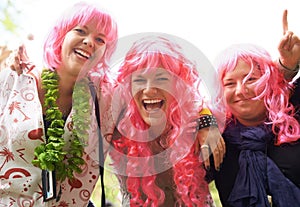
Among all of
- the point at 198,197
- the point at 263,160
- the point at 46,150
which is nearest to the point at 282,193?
the point at 263,160

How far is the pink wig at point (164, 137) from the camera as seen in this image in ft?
4.20

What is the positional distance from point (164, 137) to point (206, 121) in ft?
0.46

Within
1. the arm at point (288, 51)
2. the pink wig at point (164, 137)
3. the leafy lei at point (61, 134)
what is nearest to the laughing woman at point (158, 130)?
the pink wig at point (164, 137)

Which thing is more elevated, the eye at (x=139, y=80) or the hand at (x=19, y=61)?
the hand at (x=19, y=61)

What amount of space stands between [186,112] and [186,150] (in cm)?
12

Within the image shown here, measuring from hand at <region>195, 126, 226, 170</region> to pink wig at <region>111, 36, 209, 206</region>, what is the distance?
25 millimetres

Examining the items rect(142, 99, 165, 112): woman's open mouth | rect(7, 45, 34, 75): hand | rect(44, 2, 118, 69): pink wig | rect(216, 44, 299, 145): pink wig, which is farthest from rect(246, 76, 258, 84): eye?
rect(7, 45, 34, 75): hand

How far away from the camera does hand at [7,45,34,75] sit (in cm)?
130

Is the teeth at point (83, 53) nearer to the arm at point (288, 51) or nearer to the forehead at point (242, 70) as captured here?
the forehead at point (242, 70)

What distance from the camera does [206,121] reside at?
1284 mm

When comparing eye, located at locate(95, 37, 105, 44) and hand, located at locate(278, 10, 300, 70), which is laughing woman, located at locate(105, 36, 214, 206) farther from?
hand, located at locate(278, 10, 300, 70)

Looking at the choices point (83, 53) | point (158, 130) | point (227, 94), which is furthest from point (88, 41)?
A: point (227, 94)

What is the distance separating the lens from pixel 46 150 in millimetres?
1247

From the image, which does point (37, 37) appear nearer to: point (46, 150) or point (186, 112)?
point (46, 150)
